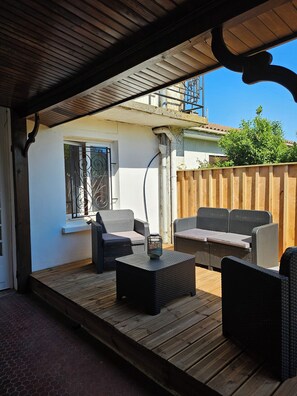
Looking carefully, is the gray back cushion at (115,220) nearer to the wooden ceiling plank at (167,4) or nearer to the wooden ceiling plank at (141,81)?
the wooden ceiling plank at (141,81)

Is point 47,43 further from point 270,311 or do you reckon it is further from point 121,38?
point 270,311

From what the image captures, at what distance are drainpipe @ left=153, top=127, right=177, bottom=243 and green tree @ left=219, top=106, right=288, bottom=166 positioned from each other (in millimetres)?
2867

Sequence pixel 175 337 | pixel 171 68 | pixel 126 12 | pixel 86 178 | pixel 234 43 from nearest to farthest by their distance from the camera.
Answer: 1. pixel 126 12
2. pixel 234 43
3. pixel 175 337
4. pixel 171 68
5. pixel 86 178

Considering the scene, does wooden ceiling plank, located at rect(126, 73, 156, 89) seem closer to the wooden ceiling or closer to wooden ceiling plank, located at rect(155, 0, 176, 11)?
the wooden ceiling

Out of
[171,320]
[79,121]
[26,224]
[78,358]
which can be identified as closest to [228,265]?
[171,320]

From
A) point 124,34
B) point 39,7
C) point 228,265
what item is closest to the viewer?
point 39,7

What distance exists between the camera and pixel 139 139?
561cm

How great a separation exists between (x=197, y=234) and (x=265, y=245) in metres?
1.08

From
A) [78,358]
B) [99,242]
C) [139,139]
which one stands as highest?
[139,139]

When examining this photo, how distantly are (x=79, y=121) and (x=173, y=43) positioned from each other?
3.13m

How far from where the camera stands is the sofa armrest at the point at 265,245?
11.6ft

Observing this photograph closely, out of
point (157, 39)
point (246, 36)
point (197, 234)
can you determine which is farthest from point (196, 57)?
point (197, 234)

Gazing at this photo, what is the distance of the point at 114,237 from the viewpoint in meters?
4.25

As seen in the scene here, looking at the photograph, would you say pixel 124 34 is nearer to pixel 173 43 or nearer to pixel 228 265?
pixel 173 43
